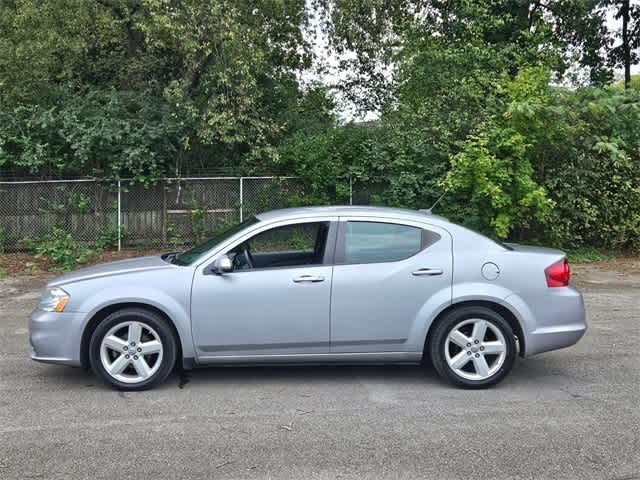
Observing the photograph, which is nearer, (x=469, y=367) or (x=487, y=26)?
(x=469, y=367)

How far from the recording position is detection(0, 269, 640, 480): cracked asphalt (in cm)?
425

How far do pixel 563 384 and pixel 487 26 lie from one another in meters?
12.8

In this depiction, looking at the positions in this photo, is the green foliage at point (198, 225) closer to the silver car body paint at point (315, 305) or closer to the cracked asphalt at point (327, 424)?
the cracked asphalt at point (327, 424)

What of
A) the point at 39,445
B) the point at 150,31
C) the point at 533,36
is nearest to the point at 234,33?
the point at 150,31

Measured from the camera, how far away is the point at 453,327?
5805 millimetres

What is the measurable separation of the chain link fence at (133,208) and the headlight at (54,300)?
9.09m

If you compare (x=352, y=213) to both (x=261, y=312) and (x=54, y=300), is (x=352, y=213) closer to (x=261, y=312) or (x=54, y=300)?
(x=261, y=312)

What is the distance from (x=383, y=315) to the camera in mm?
5770

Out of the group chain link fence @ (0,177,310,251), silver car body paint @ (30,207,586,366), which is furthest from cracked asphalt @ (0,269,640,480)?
chain link fence @ (0,177,310,251)

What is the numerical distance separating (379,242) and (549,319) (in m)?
1.56

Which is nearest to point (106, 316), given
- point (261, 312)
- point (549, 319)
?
point (261, 312)

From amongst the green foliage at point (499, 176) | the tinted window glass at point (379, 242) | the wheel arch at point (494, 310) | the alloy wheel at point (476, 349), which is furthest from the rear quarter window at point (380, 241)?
the green foliage at point (499, 176)

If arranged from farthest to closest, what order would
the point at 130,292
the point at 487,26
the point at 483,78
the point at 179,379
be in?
the point at 487,26, the point at 483,78, the point at 179,379, the point at 130,292

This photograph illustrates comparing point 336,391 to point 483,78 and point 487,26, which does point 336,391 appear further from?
point 487,26
